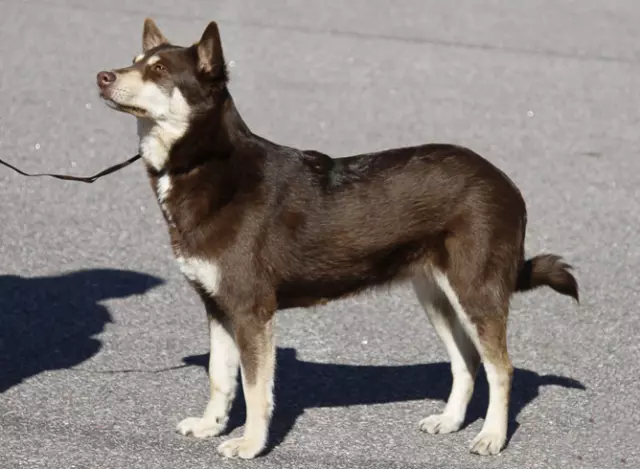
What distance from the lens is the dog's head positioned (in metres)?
5.09

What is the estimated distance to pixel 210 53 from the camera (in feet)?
17.0

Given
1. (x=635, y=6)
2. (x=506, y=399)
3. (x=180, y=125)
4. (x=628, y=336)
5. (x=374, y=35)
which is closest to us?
(x=180, y=125)

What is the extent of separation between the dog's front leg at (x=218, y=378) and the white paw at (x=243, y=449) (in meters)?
0.22

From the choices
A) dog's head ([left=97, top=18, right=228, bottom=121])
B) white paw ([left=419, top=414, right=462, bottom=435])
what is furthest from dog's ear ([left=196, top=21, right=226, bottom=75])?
white paw ([left=419, top=414, right=462, bottom=435])

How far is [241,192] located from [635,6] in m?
11.9

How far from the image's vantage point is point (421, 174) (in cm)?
543

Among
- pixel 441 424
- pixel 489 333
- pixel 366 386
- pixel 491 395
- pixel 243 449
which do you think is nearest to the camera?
pixel 243 449

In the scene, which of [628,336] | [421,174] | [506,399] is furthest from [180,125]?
[628,336]

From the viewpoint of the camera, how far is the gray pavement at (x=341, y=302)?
18.6 feet

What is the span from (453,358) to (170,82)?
1.80 meters

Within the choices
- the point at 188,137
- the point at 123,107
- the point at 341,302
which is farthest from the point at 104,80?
the point at 341,302

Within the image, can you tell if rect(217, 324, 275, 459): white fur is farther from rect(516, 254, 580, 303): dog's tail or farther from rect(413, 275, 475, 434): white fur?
rect(516, 254, 580, 303): dog's tail

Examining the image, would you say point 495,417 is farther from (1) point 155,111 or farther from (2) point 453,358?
(1) point 155,111

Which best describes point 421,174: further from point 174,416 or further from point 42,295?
point 42,295
